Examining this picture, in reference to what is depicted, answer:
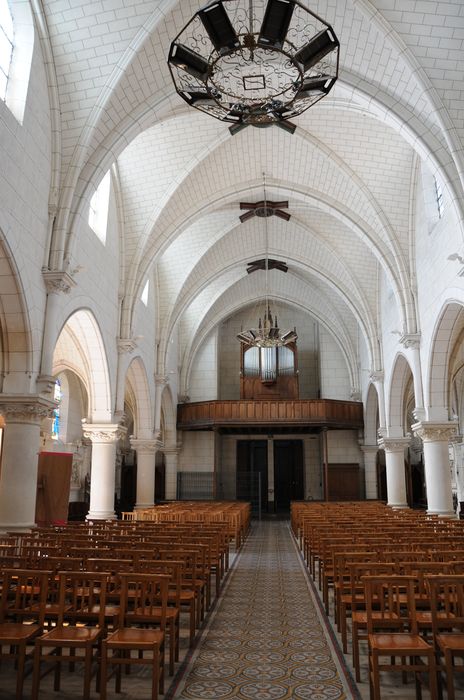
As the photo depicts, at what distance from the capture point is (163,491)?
102ft

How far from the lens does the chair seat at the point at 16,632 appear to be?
162 inches

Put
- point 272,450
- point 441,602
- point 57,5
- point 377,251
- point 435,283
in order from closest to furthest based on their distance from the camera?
point 441,602
point 57,5
point 435,283
point 377,251
point 272,450

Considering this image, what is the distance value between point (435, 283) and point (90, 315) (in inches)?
366

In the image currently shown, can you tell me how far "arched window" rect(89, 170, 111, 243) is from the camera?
16125 millimetres

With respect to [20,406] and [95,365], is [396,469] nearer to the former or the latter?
[95,365]

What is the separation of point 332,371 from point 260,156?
49.4ft

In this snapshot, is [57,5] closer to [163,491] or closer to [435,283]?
[435,283]

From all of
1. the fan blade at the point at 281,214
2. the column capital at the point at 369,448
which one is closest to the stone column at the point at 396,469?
the column capital at the point at 369,448

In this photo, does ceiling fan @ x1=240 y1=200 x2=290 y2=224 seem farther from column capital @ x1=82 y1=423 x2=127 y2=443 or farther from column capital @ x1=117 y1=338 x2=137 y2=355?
column capital @ x1=82 y1=423 x2=127 y2=443

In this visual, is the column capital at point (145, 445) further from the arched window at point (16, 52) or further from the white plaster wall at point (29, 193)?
the arched window at point (16, 52)

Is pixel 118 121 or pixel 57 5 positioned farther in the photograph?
pixel 118 121

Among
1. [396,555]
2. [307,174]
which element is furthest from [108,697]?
[307,174]

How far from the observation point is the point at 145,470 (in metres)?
22.5

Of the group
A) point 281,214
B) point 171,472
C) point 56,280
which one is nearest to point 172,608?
point 56,280
